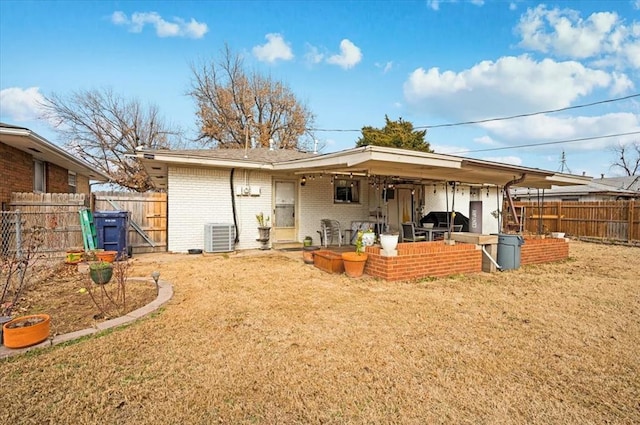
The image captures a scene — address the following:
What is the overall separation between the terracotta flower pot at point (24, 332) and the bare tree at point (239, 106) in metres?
20.7

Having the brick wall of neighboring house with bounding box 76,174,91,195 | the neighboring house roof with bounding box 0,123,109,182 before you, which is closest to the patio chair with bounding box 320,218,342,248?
the neighboring house roof with bounding box 0,123,109,182

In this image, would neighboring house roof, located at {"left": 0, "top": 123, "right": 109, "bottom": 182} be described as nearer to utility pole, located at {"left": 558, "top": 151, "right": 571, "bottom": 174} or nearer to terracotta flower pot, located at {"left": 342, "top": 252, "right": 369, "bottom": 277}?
terracotta flower pot, located at {"left": 342, "top": 252, "right": 369, "bottom": 277}

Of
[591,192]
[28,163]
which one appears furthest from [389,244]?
[591,192]

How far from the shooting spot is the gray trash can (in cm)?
698

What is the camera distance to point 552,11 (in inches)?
458

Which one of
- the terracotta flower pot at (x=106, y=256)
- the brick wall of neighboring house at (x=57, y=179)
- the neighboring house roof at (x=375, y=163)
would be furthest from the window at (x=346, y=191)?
the brick wall of neighboring house at (x=57, y=179)

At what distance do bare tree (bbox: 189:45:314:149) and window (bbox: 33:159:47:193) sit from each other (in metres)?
14.1

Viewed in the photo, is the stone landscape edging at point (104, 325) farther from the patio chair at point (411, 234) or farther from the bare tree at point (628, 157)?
the bare tree at point (628, 157)

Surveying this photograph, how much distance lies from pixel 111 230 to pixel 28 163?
3350 mm

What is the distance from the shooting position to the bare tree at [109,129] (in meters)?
19.5

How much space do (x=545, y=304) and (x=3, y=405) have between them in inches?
227

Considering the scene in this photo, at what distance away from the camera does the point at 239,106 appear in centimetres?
2328

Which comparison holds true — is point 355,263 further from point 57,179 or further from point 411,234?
point 57,179

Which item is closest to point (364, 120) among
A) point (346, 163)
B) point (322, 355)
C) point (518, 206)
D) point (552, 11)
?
point (518, 206)
